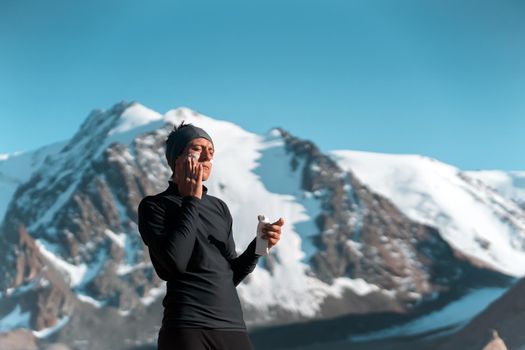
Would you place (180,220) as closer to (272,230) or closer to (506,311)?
(272,230)

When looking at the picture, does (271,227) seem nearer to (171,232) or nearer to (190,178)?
(190,178)

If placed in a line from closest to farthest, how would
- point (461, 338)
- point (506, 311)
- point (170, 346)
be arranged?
point (170, 346), point (461, 338), point (506, 311)

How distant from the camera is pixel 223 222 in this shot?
6.60 meters

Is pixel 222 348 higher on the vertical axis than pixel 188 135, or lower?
lower

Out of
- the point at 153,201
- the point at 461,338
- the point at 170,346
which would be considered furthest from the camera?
the point at 461,338

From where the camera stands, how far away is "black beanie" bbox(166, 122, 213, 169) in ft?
21.5

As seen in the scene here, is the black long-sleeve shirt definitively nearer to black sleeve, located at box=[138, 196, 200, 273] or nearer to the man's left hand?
black sleeve, located at box=[138, 196, 200, 273]

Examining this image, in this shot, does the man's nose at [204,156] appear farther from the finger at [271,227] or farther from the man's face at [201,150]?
the finger at [271,227]

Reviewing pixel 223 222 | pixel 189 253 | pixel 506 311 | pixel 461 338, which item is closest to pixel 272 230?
pixel 223 222

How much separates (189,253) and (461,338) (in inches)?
3844

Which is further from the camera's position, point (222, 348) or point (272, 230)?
point (272, 230)

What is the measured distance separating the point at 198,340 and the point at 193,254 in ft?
1.87

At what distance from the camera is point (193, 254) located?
623cm

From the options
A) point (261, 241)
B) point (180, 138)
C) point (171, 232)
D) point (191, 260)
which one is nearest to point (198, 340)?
point (191, 260)
